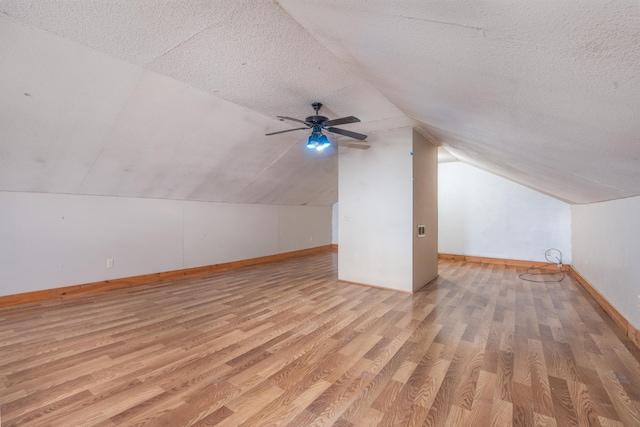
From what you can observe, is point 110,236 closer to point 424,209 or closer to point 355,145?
point 355,145

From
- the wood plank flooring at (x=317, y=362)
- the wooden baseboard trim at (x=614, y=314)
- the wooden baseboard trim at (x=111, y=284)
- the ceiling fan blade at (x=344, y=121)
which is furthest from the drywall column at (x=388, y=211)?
the wooden baseboard trim at (x=111, y=284)

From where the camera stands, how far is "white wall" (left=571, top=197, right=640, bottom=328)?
9.04 feet

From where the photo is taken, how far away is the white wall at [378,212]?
4371 millimetres

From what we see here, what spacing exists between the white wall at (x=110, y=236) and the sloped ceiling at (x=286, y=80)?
0.33m

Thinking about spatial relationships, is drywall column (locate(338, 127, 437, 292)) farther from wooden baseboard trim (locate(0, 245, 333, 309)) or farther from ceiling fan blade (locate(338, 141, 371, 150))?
wooden baseboard trim (locate(0, 245, 333, 309))

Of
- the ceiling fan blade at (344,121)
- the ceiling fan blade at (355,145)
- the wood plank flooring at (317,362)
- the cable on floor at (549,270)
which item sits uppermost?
the ceiling fan blade at (355,145)

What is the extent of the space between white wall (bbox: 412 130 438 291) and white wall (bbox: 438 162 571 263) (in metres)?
2.24

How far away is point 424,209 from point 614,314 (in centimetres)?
251

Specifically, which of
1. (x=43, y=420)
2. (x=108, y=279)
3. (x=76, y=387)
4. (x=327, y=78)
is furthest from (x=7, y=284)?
Result: (x=327, y=78)

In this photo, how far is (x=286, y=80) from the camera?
2896 mm

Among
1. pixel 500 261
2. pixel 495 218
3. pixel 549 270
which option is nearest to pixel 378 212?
pixel 495 218

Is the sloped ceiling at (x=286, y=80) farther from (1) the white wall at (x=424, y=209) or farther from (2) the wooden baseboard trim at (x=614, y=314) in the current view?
(2) the wooden baseboard trim at (x=614, y=314)

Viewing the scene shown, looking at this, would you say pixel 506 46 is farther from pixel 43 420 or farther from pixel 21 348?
pixel 21 348

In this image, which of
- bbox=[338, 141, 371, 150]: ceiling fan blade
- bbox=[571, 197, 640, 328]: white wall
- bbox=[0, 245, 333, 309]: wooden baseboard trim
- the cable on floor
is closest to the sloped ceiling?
bbox=[338, 141, 371, 150]: ceiling fan blade
